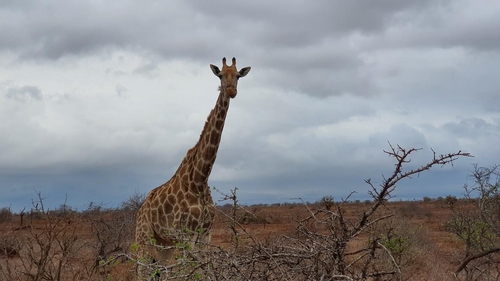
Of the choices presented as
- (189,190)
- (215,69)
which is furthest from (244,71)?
(189,190)

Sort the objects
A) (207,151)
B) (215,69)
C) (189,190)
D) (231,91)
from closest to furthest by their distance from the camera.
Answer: (231,91) < (189,190) < (207,151) < (215,69)

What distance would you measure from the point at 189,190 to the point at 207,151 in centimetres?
59

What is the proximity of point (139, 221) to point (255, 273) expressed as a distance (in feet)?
17.3

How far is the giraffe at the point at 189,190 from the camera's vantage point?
321 inches

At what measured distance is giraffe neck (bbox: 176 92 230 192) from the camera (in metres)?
8.42

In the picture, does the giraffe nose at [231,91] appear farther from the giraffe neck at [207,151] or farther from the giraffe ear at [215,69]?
the giraffe ear at [215,69]

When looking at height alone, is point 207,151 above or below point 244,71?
below

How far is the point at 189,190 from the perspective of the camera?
27.5 feet

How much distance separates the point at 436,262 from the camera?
13.1 meters

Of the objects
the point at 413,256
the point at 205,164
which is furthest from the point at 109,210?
the point at 205,164

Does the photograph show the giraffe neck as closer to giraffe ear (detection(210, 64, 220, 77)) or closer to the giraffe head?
the giraffe head

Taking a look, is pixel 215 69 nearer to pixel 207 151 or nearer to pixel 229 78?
pixel 229 78

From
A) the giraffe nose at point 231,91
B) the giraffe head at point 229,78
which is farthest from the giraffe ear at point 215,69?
the giraffe nose at point 231,91

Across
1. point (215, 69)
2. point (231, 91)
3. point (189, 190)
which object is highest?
point (215, 69)
